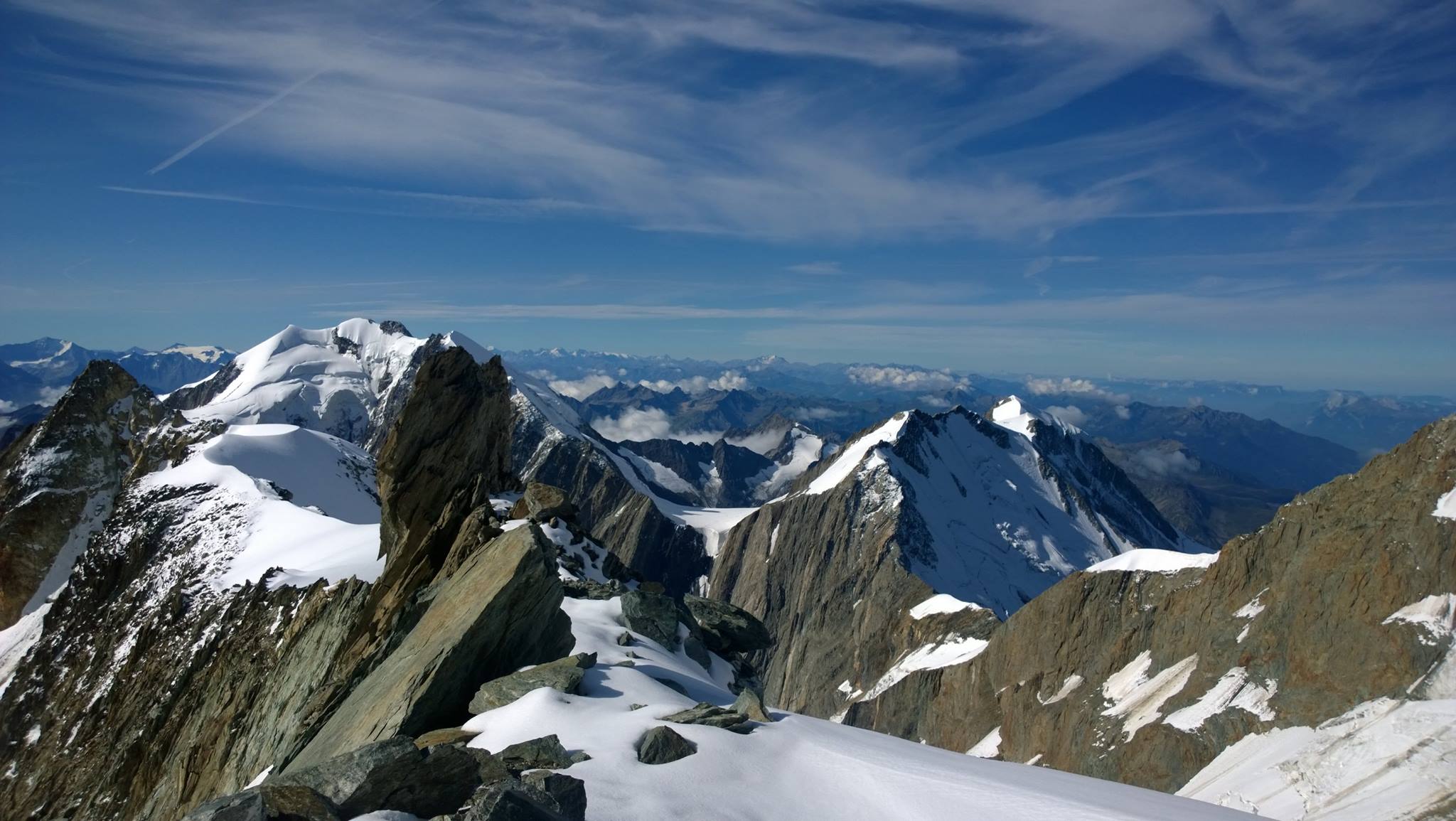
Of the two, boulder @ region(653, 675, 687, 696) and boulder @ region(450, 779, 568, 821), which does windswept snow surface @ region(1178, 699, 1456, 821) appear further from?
boulder @ region(450, 779, 568, 821)

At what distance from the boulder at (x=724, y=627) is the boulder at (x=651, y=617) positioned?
306 cm

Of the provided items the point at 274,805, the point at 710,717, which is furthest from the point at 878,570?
the point at 274,805

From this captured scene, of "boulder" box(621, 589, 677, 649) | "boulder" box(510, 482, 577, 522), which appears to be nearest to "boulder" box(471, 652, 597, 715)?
"boulder" box(621, 589, 677, 649)

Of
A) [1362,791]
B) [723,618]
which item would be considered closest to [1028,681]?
[1362,791]

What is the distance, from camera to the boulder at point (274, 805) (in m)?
8.26

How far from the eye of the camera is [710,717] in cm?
1433

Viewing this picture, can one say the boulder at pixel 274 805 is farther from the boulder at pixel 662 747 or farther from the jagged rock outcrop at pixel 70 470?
the jagged rock outcrop at pixel 70 470

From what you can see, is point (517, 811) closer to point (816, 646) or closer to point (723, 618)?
point (723, 618)

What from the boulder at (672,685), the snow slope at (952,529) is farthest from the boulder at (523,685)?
the snow slope at (952,529)

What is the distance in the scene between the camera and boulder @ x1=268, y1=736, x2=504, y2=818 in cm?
906

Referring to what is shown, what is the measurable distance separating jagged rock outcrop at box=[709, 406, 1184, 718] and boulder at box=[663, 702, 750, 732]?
93.1 metres

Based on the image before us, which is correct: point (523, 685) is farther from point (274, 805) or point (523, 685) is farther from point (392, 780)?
point (274, 805)

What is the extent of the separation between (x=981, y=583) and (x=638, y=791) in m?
160

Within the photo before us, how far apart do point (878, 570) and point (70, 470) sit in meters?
120
